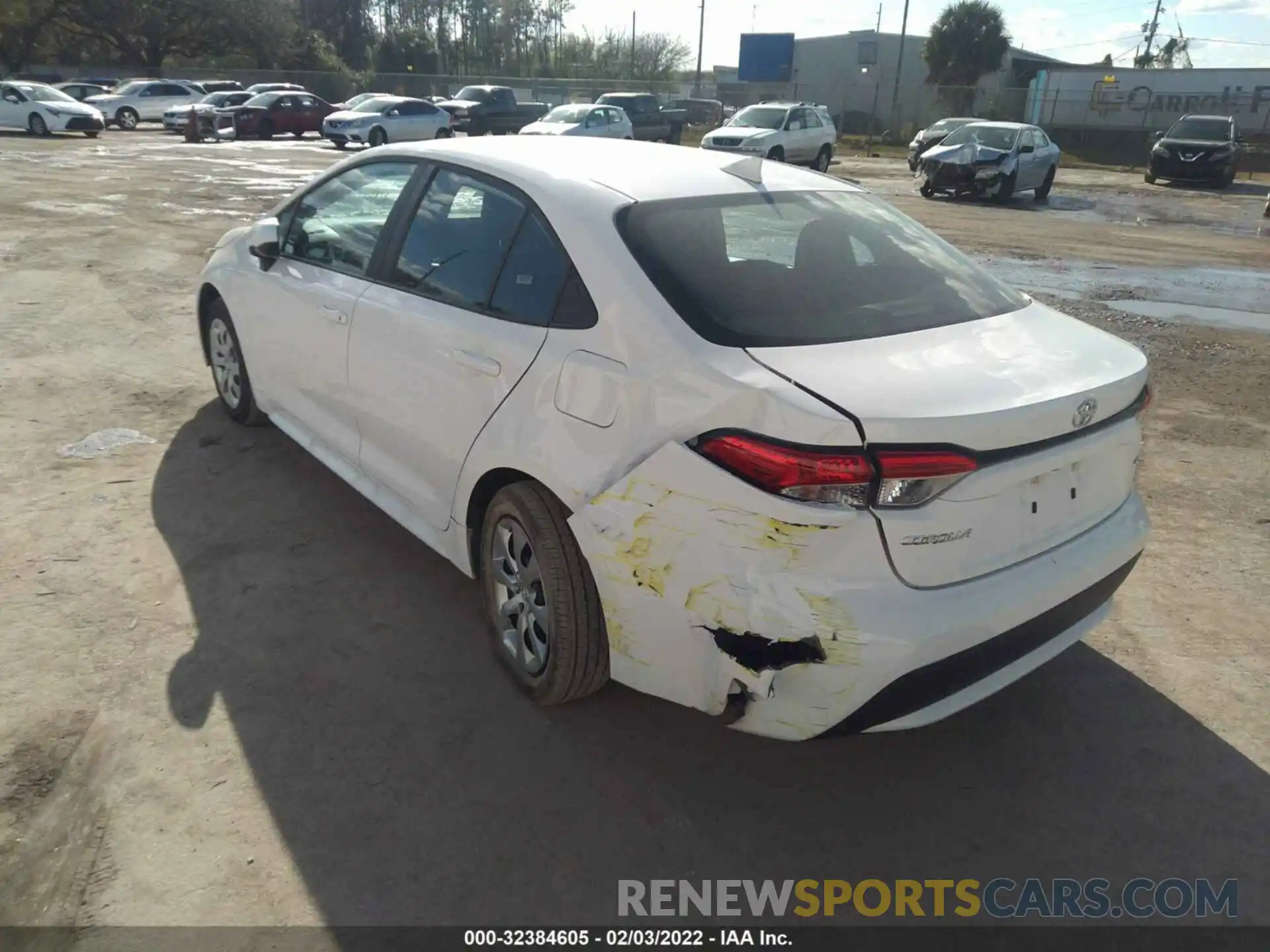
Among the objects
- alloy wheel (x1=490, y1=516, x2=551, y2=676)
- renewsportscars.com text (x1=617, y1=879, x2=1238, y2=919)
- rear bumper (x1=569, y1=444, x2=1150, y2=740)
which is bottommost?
renewsportscars.com text (x1=617, y1=879, x2=1238, y2=919)

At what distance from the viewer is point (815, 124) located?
79.3ft

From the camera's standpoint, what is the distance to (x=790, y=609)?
87.4 inches

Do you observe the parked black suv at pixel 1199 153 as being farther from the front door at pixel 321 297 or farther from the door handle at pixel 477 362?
the door handle at pixel 477 362

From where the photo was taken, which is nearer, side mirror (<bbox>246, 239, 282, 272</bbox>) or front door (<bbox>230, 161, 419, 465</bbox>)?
front door (<bbox>230, 161, 419, 465</bbox>)

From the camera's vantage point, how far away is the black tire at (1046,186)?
2005 cm

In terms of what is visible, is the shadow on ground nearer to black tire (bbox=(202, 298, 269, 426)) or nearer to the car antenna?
black tire (bbox=(202, 298, 269, 426))

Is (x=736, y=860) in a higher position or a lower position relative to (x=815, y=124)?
lower

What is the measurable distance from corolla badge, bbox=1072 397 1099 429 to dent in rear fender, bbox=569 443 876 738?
711mm

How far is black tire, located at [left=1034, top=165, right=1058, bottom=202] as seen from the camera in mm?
20047

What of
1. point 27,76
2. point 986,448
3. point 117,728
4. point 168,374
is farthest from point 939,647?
point 27,76

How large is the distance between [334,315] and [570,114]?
23.1 metres

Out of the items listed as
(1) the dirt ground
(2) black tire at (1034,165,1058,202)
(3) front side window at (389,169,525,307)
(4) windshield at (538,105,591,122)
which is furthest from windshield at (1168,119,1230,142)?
(3) front side window at (389,169,525,307)

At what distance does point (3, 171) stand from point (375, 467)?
18.0m

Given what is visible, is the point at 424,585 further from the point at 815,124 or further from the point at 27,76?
the point at 27,76
